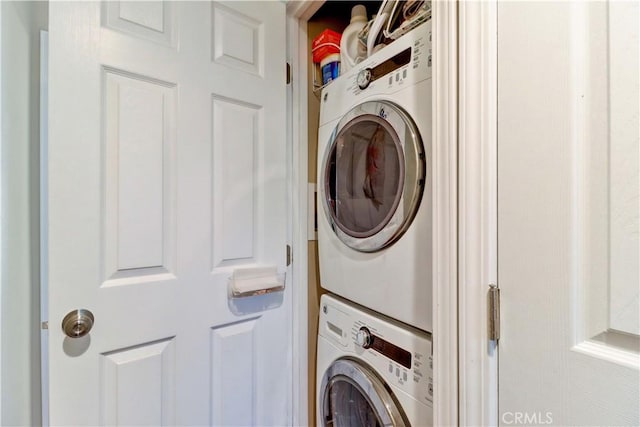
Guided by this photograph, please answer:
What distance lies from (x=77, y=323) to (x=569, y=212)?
3.77 ft

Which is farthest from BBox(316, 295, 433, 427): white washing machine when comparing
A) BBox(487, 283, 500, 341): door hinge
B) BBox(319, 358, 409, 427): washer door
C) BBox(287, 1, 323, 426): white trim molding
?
BBox(487, 283, 500, 341): door hinge

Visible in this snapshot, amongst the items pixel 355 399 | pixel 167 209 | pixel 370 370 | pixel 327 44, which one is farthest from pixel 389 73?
pixel 355 399

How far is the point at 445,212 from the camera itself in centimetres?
62

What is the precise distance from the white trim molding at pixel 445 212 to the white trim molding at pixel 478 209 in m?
0.02

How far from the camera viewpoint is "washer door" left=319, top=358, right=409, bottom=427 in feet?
2.71

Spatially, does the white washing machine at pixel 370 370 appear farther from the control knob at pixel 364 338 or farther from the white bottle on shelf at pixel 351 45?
the white bottle on shelf at pixel 351 45

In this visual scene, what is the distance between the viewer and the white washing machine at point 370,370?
78 cm

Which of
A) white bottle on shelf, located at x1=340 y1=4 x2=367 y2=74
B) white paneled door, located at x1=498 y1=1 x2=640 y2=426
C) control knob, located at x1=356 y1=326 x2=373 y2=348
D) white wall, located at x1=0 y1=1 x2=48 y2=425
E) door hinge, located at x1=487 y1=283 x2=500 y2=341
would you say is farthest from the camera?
white bottle on shelf, located at x1=340 y1=4 x2=367 y2=74

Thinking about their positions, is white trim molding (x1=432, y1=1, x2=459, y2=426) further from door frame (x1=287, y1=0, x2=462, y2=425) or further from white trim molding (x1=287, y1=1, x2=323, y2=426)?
white trim molding (x1=287, y1=1, x2=323, y2=426)

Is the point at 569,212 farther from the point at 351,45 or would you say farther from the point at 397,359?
the point at 351,45

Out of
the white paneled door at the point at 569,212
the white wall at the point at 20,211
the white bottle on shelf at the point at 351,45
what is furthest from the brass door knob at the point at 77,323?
the white bottle on shelf at the point at 351,45

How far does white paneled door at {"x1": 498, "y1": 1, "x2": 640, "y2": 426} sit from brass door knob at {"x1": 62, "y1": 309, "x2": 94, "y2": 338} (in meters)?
1.03

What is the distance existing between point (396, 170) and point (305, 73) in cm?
72

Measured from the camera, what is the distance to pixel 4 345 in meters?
0.74
